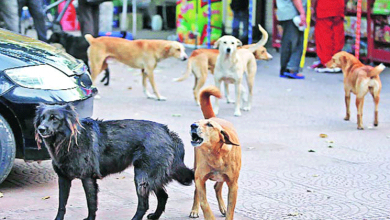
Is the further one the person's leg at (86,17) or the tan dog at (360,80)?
the person's leg at (86,17)

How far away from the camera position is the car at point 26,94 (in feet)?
18.2

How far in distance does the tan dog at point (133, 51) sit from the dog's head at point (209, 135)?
651 cm

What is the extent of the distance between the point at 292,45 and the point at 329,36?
3.88 feet

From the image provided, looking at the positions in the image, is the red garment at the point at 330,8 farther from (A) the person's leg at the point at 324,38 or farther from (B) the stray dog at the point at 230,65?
(B) the stray dog at the point at 230,65

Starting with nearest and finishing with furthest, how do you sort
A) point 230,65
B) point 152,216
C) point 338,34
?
1. point 152,216
2. point 230,65
3. point 338,34

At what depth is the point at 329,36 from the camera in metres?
14.3

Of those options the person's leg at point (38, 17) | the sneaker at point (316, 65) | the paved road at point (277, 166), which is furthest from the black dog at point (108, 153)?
the sneaker at point (316, 65)

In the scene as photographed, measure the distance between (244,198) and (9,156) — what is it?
6.49 ft

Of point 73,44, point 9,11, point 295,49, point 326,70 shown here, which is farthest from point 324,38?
point 9,11

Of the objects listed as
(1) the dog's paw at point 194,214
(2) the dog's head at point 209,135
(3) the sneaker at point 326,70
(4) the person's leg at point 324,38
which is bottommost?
(3) the sneaker at point 326,70

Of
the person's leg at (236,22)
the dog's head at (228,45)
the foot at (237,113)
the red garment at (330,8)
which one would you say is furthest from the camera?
the person's leg at (236,22)

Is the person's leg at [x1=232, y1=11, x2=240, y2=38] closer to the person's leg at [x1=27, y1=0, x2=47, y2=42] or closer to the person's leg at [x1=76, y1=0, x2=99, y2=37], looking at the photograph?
the person's leg at [x1=76, y1=0, x2=99, y2=37]

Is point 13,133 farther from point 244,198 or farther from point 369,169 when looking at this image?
point 369,169

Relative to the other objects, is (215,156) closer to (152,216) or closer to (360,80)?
(152,216)
